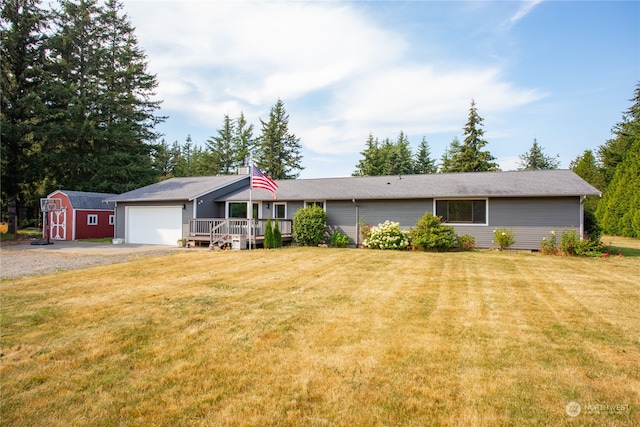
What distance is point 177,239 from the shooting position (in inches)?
712

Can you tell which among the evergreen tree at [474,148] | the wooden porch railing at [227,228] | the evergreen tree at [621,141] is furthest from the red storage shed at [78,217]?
the evergreen tree at [621,141]

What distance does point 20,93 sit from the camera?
2370 centimetres

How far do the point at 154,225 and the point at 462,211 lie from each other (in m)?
16.0

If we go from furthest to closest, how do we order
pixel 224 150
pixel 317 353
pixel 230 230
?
1. pixel 224 150
2. pixel 230 230
3. pixel 317 353

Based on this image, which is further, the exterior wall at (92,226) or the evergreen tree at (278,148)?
the evergreen tree at (278,148)

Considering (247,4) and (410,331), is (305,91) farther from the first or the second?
(410,331)

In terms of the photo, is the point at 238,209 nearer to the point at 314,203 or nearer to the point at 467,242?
the point at 314,203

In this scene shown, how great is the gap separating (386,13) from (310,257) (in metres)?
8.39

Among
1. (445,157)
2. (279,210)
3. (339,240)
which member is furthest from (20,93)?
(445,157)

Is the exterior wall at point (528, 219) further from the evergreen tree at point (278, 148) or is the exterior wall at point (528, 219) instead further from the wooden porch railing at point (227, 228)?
the evergreen tree at point (278, 148)

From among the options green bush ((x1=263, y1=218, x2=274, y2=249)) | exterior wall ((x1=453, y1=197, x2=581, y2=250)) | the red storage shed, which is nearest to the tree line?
exterior wall ((x1=453, y1=197, x2=581, y2=250))

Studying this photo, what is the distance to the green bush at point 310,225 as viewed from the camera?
16078 millimetres

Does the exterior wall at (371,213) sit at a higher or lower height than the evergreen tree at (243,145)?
lower

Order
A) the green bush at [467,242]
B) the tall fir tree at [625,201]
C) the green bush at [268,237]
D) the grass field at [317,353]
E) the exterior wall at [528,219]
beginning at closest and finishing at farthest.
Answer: the grass field at [317,353] → the exterior wall at [528,219] → the green bush at [467,242] → the green bush at [268,237] → the tall fir tree at [625,201]
